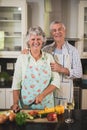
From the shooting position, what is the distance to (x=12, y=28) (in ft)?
12.8

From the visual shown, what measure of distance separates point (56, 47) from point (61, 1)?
1514 millimetres

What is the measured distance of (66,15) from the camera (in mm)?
4000

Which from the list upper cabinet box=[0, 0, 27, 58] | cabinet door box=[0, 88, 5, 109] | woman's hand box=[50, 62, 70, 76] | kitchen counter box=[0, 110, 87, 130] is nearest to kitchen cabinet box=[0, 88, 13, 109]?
cabinet door box=[0, 88, 5, 109]

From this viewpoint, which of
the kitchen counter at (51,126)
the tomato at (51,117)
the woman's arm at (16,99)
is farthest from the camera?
the woman's arm at (16,99)

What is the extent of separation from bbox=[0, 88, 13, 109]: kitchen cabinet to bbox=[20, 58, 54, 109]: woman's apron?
1.25m

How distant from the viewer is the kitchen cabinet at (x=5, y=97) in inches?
140

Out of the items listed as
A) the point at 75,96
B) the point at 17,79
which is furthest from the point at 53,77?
the point at 75,96

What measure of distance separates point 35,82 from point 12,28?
1.80m

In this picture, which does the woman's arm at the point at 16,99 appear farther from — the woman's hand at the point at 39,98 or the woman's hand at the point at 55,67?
the woman's hand at the point at 55,67

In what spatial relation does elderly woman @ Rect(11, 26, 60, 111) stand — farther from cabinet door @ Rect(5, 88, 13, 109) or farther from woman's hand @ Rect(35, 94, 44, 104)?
cabinet door @ Rect(5, 88, 13, 109)

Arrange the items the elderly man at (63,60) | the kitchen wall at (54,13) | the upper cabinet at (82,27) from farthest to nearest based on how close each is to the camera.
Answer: the kitchen wall at (54,13), the upper cabinet at (82,27), the elderly man at (63,60)

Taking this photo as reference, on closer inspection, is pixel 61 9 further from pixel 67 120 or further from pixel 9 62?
pixel 67 120

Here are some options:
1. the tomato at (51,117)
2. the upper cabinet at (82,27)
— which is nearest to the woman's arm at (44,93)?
the tomato at (51,117)

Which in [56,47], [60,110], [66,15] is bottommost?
[60,110]
